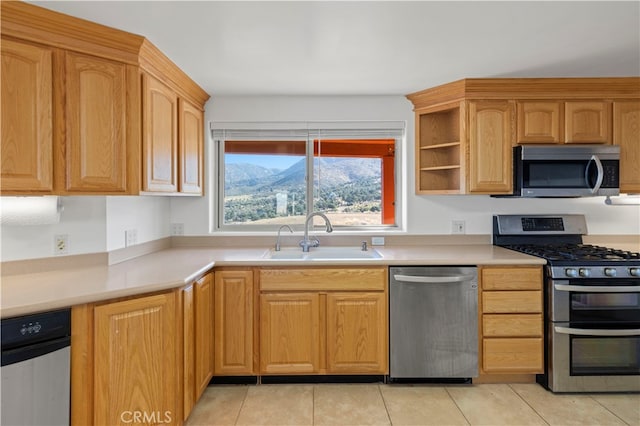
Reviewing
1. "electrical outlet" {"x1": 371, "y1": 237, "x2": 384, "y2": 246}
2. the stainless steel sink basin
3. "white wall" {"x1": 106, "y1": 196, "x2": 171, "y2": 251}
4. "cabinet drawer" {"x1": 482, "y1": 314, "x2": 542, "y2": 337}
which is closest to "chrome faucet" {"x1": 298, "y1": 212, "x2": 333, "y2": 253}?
the stainless steel sink basin

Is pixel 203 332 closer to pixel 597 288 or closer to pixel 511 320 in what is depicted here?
pixel 511 320

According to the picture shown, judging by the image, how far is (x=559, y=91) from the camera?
2.56m

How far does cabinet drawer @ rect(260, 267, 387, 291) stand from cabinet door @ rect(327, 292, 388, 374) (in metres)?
0.06

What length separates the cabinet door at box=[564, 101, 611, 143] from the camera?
2.57 meters

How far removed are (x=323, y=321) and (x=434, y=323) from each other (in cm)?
74

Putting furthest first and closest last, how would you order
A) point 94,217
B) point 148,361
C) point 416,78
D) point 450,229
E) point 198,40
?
point 450,229 < point 416,78 < point 94,217 < point 198,40 < point 148,361


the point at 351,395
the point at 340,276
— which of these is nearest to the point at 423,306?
the point at 340,276

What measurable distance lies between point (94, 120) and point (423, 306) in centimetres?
222

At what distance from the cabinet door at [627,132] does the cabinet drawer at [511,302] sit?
1.23m

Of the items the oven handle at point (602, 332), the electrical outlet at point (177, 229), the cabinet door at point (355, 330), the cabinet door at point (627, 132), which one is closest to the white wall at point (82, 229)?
the electrical outlet at point (177, 229)

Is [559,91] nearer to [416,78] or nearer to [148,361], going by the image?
[416,78]

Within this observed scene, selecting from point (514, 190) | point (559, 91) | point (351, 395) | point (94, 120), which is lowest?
point (351, 395)

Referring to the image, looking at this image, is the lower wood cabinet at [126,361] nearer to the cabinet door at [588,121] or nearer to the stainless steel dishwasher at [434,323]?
the stainless steel dishwasher at [434,323]

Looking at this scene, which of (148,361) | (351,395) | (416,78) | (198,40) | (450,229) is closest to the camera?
(148,361)
